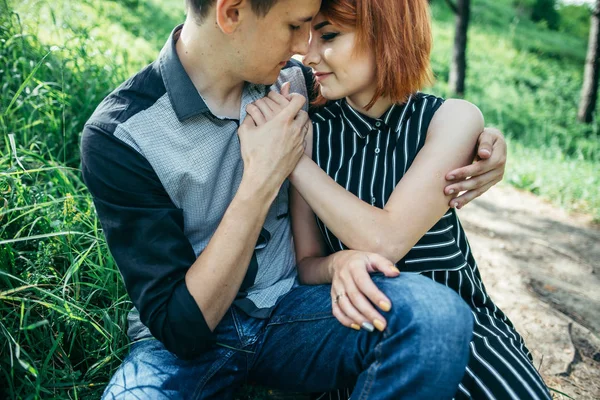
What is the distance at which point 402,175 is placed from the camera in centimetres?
200

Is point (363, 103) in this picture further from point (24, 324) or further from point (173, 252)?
point (24, 324)

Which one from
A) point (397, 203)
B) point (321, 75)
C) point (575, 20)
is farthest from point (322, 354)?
point (575, 20)

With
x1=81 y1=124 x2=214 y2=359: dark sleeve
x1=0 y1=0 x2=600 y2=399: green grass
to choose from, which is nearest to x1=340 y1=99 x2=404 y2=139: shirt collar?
x1=81 y1=124 x2=214 y2=359: dark sleeve

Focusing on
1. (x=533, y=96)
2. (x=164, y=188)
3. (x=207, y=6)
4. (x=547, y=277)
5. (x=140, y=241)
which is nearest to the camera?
(x=140, y=241)

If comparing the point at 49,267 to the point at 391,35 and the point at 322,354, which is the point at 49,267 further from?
the point at 391,35

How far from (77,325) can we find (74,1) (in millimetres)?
3679

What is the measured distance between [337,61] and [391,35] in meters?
0.22

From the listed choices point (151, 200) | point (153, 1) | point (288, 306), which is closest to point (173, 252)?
point (151, 200)

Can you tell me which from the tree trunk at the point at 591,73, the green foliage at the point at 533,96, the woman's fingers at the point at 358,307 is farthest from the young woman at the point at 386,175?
the tree trunk at the point at 591,73

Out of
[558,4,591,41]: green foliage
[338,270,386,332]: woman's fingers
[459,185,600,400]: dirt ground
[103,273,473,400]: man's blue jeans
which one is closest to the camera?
[103,273,473,400]: man's blue jeans

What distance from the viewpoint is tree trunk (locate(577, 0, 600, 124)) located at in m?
8.16

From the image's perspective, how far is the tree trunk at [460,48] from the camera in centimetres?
847

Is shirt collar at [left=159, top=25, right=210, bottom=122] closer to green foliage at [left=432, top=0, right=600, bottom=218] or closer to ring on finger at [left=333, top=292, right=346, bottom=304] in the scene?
ring on finger at [left=333, top=292, right=346, bottom=304]

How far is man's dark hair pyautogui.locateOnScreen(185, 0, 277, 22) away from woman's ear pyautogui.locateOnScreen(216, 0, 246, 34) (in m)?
0.03
